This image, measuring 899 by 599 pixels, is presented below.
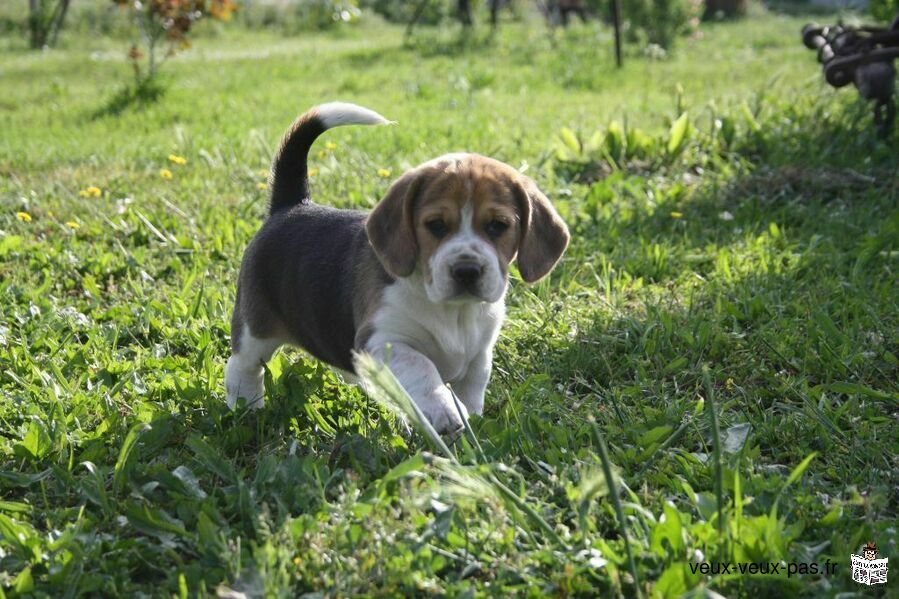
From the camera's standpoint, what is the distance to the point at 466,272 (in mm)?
3320

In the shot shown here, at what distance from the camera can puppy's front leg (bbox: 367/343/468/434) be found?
3137 mm

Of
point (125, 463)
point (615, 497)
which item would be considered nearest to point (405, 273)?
point (125, 463)

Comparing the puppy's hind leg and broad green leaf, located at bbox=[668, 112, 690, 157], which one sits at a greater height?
broad green leaf, located at bbox=[668, 112, 690, 157]

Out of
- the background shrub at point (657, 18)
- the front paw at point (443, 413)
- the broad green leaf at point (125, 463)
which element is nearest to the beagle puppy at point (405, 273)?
the front paw at point (443, 413)

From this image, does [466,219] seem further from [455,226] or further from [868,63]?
[868,63]

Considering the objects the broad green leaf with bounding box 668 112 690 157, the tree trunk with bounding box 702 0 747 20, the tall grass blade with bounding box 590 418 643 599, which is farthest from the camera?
the tree trunk with bounding box 702 0 747 20

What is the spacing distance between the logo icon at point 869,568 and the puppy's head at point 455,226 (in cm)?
139

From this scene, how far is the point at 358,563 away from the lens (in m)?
2.47

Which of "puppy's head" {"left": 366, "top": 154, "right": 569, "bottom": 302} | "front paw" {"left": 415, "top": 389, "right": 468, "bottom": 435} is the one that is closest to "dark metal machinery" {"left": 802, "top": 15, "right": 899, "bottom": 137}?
"puppy's head" {"left": 366, "top": 154, "right": 569, "bottom": 302}

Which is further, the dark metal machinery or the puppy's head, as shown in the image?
the dark metal machinery

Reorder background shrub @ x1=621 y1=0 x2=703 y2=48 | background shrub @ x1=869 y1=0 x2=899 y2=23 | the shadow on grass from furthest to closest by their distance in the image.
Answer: background shrub @ x1=621 y1=0 x2=703 y2=48
the shadow on grass
background shrub @ x1=869 y1=0 x2=899 y2=23

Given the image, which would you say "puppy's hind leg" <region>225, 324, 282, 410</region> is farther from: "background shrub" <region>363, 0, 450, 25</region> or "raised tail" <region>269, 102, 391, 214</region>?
"background shrub" <region>363, 0, 450, 25</region>

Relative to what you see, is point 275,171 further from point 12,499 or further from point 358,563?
point 358,563

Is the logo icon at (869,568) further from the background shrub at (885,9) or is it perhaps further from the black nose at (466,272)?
the background shrub at (885,9)
